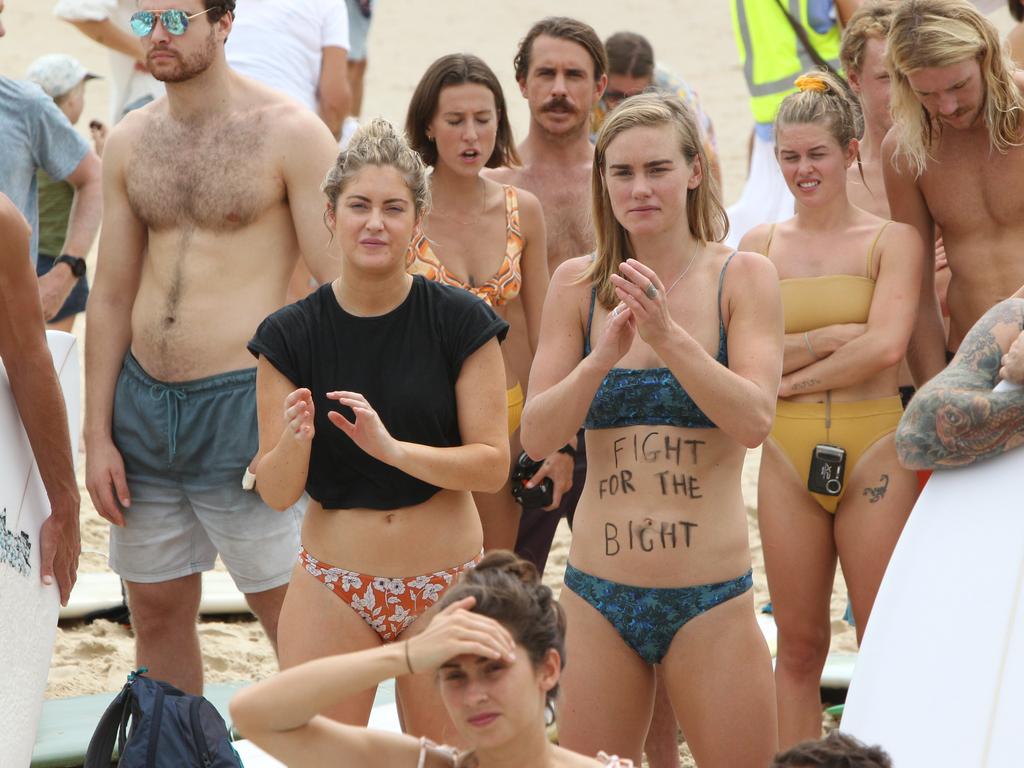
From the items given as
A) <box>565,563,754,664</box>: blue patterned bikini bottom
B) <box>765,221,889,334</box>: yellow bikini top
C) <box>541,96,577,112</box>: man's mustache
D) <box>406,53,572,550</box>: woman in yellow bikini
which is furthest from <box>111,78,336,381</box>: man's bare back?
<box>565,563,754,664</box>: blue patterned bikini bottom

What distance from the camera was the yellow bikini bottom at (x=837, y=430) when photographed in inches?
164

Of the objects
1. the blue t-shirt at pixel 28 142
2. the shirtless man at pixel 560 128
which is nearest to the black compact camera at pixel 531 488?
the shirtless man at pixel 560 128

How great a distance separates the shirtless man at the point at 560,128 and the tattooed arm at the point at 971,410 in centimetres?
181

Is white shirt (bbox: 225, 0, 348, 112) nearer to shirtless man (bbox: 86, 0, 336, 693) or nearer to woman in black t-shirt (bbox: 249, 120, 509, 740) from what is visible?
shirtless man (bbox: 86, 0, 336, 693)

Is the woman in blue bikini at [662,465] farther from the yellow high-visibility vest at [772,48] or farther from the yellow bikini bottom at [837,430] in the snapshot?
the yellow high-visibility vest at [772,48]

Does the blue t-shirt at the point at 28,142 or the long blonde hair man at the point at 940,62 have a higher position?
the long blonde hair man at the point at 940,62

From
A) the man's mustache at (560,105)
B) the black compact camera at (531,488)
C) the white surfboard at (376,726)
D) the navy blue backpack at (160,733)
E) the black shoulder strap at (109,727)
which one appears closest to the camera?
the navy blue backpack at (160,733)

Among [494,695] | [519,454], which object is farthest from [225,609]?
[494,695]

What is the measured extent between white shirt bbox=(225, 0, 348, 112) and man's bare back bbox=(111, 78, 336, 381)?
2003 mm

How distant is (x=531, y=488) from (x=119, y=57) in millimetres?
4553

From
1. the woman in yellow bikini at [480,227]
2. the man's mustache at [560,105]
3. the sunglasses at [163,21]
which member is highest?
the sunglasses at [163,21]

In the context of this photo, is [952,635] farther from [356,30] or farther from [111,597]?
[356,30]

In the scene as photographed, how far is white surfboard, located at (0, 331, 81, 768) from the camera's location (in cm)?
385

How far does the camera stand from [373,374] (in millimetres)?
3498
